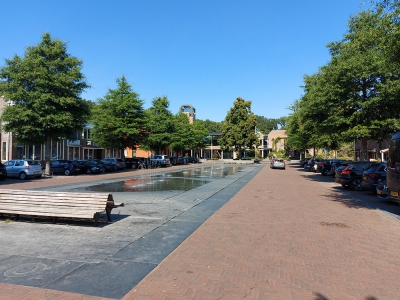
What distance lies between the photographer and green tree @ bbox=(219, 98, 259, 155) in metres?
66.2

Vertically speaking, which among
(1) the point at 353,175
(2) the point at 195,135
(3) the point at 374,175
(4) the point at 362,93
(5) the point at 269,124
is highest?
(5) the point at 269,124

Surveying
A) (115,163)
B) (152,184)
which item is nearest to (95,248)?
(152,184)

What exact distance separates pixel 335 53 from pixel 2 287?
76.0 feet

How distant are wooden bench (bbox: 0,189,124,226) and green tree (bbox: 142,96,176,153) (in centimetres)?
3853

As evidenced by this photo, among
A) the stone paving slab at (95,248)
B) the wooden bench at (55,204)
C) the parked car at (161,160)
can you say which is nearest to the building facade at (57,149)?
the parked car at (161,160)

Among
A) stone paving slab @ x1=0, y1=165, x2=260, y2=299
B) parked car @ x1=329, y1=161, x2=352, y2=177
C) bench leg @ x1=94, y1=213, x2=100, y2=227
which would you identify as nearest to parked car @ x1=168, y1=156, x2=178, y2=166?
parked car @ x1=329, y1=161, x2=352, y2=177

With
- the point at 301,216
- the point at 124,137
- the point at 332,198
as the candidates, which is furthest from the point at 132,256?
the point at 124,137

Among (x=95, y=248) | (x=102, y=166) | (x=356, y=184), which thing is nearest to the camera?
(x=95, y=248)

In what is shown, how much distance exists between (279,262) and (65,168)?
25.6 meters

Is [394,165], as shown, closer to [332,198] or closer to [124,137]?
[332,198]

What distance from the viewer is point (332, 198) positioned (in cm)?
1392

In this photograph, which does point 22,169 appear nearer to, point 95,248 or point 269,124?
point 95,248

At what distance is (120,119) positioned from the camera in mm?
34188

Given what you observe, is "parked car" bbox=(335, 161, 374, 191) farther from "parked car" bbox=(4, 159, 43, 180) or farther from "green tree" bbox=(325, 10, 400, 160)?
"parked car" bbox=(4, 159, 43, 180)
